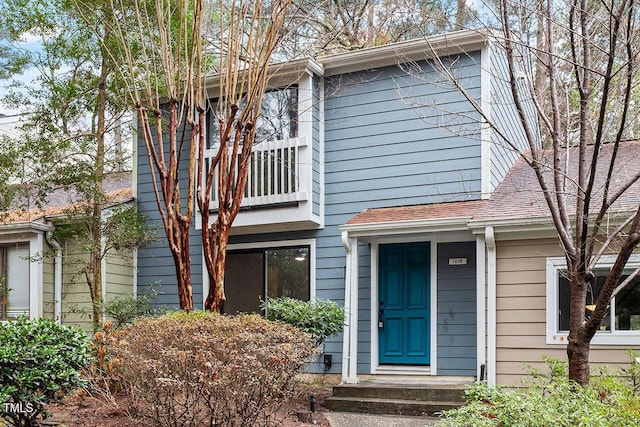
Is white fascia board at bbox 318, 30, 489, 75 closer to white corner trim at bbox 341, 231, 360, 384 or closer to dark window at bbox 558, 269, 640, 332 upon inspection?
white corner trim at bbox 341, 231, 360, 384

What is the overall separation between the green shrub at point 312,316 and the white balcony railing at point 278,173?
175cm

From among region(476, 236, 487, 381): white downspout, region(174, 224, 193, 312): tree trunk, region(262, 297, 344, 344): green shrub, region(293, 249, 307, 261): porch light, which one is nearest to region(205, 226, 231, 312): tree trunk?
region(174, 224, 193, 312): tree trunk

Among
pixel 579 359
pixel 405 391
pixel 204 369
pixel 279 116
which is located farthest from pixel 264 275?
pixel 579 359

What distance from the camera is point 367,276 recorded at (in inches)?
370

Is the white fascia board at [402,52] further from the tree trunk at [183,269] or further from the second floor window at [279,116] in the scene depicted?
the tree trunk at [183,269]

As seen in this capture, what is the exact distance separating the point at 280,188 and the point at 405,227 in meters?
2.18

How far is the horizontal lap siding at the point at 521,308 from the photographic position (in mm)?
7746

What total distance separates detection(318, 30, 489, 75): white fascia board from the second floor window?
733 mm

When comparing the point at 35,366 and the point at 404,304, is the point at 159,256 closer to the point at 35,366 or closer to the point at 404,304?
the point at 404,304

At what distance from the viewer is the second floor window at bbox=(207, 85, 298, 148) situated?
32.8 feet

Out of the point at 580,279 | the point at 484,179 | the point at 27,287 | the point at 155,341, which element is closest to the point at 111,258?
the point at 27,287

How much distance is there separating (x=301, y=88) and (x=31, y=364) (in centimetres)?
→ 565

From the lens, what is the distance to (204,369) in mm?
5645

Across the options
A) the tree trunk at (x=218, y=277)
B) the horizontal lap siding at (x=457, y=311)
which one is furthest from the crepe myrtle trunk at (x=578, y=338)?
the tree trunk at (x=218, y=277)
